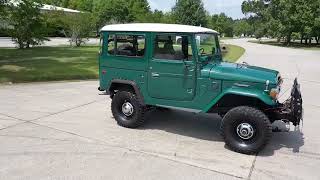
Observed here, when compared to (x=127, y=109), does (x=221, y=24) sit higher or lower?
higher

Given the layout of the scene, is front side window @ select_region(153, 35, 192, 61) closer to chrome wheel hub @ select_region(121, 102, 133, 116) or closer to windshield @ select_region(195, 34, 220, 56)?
windshield @ select_region(195, 34, 220, 56)

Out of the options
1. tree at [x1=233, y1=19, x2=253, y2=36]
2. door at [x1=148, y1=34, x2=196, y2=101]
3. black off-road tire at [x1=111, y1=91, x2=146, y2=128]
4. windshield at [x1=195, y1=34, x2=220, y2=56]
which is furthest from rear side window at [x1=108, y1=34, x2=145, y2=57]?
tree at [x1=233, y1=19, x2=253, y2=36]

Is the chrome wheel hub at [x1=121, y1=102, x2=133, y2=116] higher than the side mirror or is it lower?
lower

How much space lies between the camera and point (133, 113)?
7906mm

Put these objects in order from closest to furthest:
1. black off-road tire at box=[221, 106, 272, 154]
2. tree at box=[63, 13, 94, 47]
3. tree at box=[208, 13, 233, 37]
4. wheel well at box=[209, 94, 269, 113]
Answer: black off-road tire at box=[221, 106, 272, 154]
wheel well at box=[209, 94, 269, 113]
tree at box=[63, 13, 94, 47]
tree at box=[208, 13, 233, 37]

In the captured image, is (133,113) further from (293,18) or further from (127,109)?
(293,18)

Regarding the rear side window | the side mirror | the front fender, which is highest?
the rear side window

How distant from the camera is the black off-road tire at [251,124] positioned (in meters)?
6.47

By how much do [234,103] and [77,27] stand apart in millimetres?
30191

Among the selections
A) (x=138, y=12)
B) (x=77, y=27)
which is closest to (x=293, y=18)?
(x=138, y=12)

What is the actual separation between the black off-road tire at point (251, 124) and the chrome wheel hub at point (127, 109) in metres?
2.00

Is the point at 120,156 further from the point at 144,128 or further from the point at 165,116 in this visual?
the point at 165,116

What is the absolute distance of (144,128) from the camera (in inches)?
316

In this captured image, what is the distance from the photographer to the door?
7.16m
